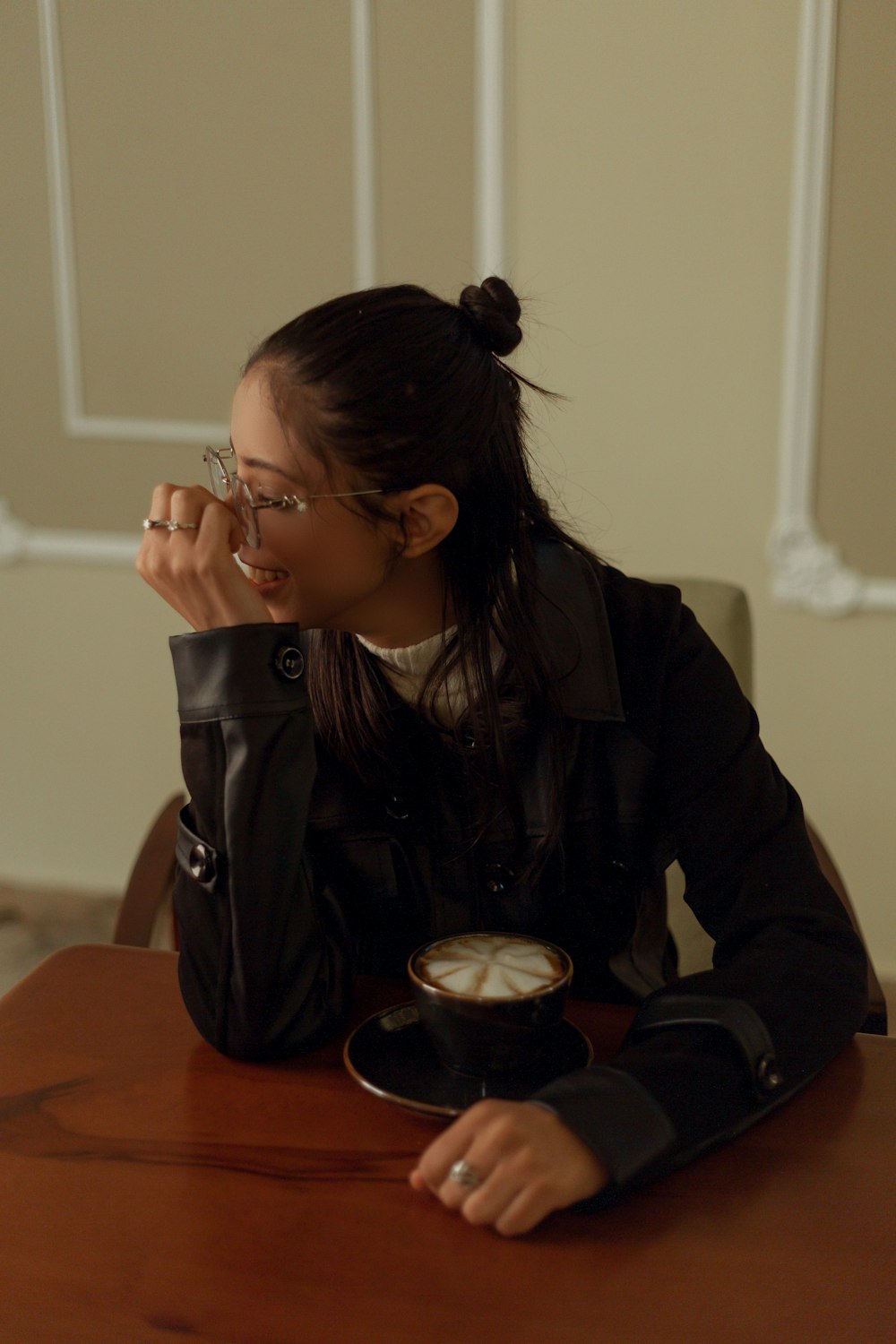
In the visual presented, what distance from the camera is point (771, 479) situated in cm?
244

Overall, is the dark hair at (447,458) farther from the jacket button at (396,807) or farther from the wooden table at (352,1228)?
the wooden table at (352,1228)

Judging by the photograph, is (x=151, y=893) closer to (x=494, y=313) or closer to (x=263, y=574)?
(x=263, y=574)

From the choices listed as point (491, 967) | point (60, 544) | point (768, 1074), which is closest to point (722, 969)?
point (768, 1074)

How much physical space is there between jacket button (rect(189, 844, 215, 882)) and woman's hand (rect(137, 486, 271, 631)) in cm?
19

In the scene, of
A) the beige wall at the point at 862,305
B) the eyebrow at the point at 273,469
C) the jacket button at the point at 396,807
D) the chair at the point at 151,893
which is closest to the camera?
the eyebrow at the point at 273,469

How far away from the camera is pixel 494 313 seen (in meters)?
1.18

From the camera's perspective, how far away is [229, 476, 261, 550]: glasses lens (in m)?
1.13

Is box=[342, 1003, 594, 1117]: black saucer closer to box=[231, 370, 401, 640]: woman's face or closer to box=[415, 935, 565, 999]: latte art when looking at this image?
box=[415, 935, 565, 999]: latte art

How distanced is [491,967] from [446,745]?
0.40m

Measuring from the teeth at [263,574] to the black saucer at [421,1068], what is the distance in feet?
1.33

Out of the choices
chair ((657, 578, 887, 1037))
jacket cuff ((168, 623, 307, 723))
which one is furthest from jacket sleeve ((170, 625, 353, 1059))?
chair ((657, 578, 887, 1037))

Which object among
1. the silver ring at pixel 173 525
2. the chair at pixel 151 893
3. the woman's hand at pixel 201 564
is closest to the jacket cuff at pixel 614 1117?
the woman's hand at pixel 201 564

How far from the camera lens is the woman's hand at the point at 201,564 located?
3.59 ft

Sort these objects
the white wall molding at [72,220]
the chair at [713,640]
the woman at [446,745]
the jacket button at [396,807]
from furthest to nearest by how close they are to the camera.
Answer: the white wall molding at [72,220] → the chair at [713,640] → the jacket button at [396,807] → the woman at [446,745]
